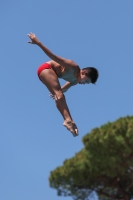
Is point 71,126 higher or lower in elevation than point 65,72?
lower

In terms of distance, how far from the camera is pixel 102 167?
11844mm

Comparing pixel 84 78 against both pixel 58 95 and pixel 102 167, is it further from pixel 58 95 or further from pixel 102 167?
pixel 102 167

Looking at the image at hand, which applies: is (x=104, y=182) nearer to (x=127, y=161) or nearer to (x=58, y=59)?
(x=127, y=161)

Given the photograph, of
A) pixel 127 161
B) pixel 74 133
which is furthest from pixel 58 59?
pixel 127 161

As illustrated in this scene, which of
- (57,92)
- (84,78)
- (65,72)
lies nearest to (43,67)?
(65,72)

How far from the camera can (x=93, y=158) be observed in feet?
38.3

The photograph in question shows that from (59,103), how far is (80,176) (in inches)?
169

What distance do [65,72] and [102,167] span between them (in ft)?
12.7

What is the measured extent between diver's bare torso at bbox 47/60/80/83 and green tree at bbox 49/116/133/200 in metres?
2.65

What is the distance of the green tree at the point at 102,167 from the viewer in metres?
11.2

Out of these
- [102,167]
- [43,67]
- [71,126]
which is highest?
[43,67]

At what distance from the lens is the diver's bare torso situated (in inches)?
342

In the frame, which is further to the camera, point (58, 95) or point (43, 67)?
point (43, 67)

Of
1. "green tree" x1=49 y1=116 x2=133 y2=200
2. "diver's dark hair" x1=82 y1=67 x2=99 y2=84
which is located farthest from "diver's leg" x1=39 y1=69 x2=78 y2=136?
"green tree" x1=49 y1=116 x2=133 y2=200
